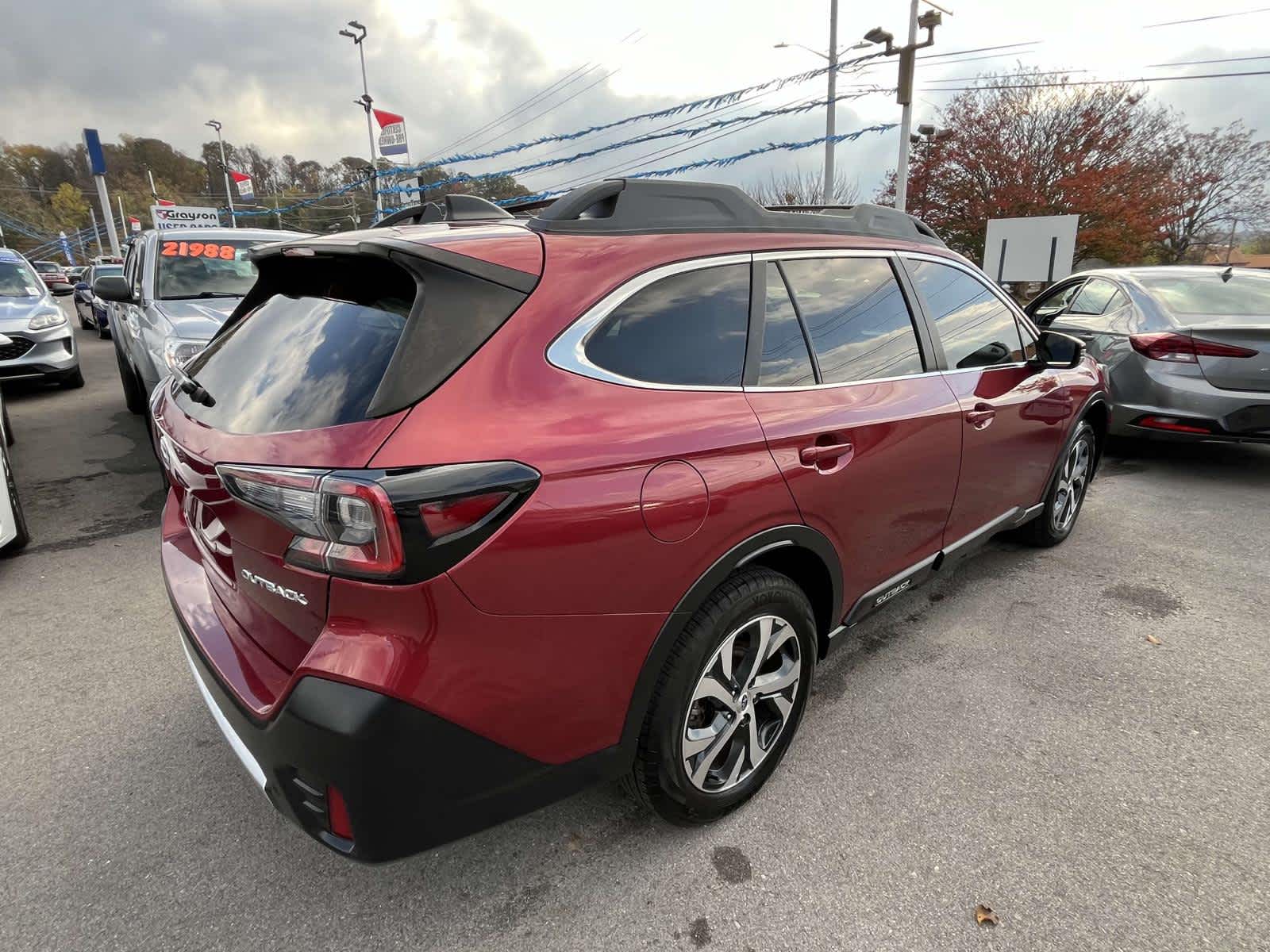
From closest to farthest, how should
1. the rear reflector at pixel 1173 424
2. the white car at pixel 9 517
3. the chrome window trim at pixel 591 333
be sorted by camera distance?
the chrome window trim at pixel 591 333, the white car at pixel 9 517, the rear reflector at pixel 1173 424

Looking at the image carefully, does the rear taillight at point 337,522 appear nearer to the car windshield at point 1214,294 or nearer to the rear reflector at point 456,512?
the rear reflector at point 456,512

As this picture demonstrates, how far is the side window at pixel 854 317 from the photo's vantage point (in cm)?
235

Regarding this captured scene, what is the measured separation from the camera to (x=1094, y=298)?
6.47 metres

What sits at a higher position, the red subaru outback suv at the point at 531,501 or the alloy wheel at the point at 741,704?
the red subaru outback suv at the point at 531,501

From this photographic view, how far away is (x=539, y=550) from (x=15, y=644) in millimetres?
3263

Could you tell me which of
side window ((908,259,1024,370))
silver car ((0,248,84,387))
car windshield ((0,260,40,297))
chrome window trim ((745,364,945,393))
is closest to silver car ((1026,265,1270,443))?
side window ((908,259,1024,370))

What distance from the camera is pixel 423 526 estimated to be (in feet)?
4.63

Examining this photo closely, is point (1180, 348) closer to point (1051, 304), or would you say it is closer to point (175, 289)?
point (1051, 304)

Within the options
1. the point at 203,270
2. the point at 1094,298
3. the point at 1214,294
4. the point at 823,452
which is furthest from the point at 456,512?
the point at 1094,298

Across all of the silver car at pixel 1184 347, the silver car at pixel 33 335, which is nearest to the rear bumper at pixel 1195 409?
the silver car at pixel 1184 347

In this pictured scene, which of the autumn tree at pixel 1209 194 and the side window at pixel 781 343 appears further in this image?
the autumn tree at pixel 1209 194

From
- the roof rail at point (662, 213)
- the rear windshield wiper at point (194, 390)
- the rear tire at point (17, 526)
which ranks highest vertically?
the roof rail at point (662, 213)

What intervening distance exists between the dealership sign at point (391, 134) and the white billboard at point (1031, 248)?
19.0 m

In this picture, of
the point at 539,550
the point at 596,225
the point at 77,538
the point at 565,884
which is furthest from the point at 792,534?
the point at 77,538
